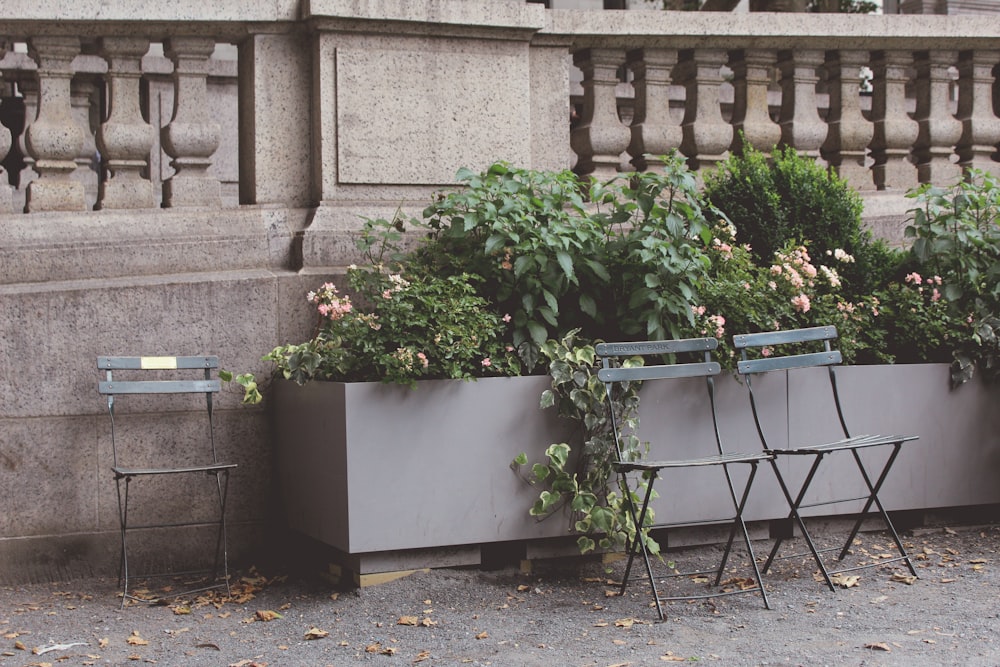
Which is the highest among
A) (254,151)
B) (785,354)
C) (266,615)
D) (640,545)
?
(254,151)

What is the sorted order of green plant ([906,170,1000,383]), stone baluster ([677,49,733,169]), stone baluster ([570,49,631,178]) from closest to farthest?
green plant ([906,170,1000,383]) → stone baluster ([570,49,631,178]) → stone baluster ([677,49,733,169])

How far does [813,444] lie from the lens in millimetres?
6504

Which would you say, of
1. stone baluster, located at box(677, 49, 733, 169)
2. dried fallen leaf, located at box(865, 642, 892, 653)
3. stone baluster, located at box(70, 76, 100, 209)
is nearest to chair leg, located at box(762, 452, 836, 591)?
dried fallen leaf, located at box(865, 642, 892, 653)

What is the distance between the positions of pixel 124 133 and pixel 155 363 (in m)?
1.24

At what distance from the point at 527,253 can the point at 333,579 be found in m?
1.76

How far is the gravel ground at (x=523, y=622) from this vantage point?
4.94 metres

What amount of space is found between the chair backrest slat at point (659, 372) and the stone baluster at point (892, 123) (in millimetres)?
2337

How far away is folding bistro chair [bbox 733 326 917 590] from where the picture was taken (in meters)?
5.91

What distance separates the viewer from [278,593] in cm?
601

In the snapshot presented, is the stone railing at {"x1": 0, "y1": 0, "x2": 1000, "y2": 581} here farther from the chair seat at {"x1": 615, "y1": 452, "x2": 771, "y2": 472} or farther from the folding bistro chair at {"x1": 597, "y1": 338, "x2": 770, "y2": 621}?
the chair seat at {"x1": 615, "y1": 452, "x2": 771, "y2": 472}

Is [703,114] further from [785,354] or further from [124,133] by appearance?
[124,133]

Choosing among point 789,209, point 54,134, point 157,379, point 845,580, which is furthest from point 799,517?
point 54,134

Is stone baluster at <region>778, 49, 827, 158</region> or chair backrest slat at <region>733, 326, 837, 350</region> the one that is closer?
chair backrest slat at <region>733, 326, 837, 350</region>

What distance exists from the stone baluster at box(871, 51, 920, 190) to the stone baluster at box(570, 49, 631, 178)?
1.63m
